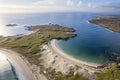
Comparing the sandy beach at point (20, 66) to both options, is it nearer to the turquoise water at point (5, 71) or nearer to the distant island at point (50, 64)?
the distant island at point (50, 64)

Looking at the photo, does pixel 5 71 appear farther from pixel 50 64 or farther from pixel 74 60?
pixel 74 60

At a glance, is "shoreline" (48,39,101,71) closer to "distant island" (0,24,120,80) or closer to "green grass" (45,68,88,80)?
"distant island" (0,24,120,80)

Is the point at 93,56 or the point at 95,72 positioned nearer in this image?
the point at 95,72

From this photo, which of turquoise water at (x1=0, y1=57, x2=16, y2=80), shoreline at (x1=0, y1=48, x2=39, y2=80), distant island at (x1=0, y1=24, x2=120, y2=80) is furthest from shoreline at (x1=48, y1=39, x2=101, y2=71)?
turquoise water at (x1=0, y1=57, x2=16, y2=80)

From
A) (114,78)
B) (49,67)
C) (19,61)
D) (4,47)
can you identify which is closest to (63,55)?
(49,67)

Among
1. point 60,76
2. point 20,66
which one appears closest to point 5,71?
point 20,66

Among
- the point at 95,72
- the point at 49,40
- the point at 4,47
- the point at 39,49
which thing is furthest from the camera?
the point at 49,40

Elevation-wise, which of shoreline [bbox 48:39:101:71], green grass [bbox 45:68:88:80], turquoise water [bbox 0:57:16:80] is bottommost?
turquoise water [bbox 0:57:16:80]

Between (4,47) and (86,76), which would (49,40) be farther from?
(86,76)
